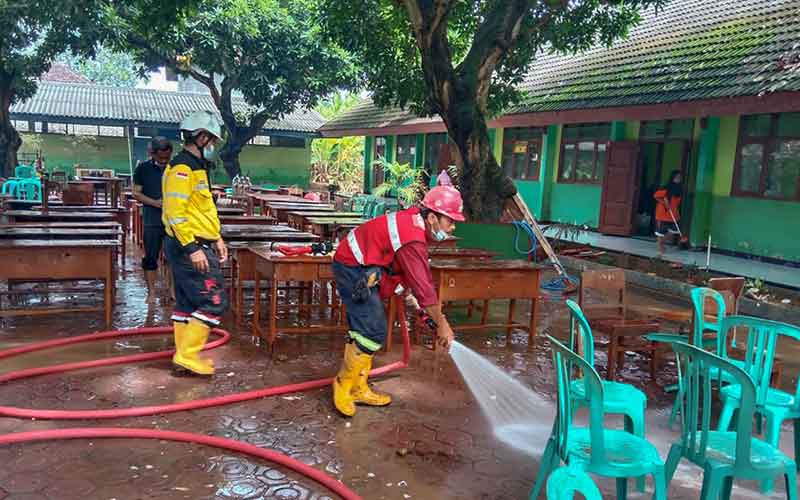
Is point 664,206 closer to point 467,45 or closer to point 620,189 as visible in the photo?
point 620,189

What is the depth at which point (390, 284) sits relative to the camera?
4.62m

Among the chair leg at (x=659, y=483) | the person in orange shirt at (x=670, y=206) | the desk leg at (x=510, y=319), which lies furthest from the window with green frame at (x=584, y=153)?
the chair leg at (x=659, y=483)

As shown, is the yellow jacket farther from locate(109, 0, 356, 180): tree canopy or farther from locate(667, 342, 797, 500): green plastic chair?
locate(109, 0, 356, 180): tree canopy

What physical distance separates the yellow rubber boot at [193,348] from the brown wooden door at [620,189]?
36.7ft

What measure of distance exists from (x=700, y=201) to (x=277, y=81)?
12.2 m

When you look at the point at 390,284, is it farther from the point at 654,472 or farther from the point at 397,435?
the point at 654,472

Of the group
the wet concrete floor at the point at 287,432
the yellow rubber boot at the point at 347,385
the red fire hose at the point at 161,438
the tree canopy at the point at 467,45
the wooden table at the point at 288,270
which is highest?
the tree canopy at the point at 467,45

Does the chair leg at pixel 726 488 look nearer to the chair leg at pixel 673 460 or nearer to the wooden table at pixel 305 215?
the chair leg at pixel 673 460

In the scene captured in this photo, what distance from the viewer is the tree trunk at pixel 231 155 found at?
21.6 meters

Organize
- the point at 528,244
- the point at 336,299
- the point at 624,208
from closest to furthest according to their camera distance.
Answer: the point at 336,299, the point at 528,244, the point at 624,208

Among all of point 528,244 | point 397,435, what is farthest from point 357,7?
point 397,435

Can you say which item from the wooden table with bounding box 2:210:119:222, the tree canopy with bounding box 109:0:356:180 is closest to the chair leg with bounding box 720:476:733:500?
the wooden table with bounding box 2:210:119:222

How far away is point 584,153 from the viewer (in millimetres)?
15734

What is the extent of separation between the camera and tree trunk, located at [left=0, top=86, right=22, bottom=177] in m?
17.1
